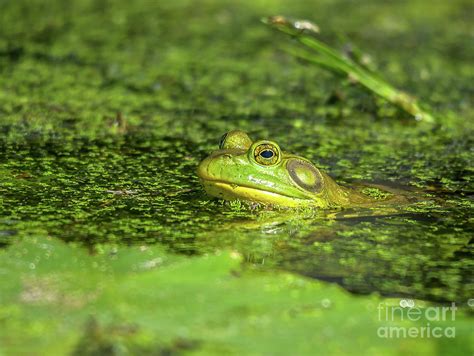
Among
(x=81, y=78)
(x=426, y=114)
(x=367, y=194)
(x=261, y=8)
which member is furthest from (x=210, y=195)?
(x=261, y=8)

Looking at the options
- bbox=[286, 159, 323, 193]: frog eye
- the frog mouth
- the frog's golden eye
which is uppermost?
Result: the frog's golden eye

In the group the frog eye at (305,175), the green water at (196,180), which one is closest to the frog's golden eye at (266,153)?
the frog eye at (305,175)

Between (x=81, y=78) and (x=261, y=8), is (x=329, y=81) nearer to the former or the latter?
(x=81, y=78)
